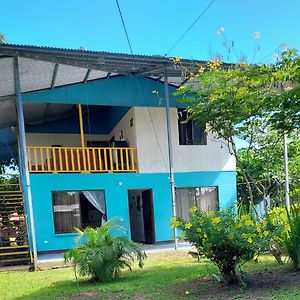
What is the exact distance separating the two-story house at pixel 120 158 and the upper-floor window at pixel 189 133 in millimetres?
37

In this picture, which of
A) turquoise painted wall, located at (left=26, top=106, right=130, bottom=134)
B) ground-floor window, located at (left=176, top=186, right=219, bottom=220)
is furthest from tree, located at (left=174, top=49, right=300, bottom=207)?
turquoise painted wall, located at (left=26, top=106, right=130, bottom=134)

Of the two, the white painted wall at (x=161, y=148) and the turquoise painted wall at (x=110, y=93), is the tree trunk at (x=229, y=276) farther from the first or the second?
the turquoise painted wall at (x=110, y=93)

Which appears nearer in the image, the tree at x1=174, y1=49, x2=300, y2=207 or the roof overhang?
the tree at x1=174, y1=49, x2=300, y2=207

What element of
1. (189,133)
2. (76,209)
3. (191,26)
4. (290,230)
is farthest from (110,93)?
(290,230)

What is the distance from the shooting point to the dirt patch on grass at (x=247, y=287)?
511cm

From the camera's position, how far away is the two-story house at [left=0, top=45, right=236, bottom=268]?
38.4ft

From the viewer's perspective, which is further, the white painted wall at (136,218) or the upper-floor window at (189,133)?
the white painted wall at (136,218)

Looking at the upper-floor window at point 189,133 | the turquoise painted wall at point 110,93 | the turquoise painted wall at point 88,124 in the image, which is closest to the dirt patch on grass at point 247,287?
the turquoise painted wall at point 110,93

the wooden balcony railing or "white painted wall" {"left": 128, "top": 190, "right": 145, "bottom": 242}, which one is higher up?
the wooden balcony railing

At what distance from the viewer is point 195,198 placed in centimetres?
1388

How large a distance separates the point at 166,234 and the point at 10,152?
37.4ft

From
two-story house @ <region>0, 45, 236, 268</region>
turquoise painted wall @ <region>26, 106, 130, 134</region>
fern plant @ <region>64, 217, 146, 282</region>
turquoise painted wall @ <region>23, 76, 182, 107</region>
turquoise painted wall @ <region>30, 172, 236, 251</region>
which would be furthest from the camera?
turquoise painted wall @ <region>26, 106, 130, 134</region>

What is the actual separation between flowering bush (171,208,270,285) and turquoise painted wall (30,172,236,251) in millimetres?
7123

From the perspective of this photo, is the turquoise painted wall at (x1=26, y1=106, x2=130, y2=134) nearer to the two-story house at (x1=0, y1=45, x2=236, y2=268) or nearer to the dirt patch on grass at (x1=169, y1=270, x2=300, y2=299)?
the two-story house at (x1=0, y1=45, x2=236, y2=268)
